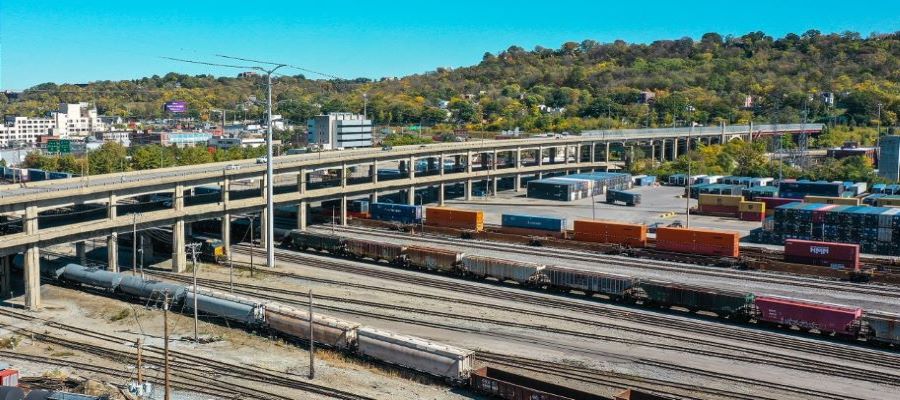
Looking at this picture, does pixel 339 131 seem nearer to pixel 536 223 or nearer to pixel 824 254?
pixel 536 223

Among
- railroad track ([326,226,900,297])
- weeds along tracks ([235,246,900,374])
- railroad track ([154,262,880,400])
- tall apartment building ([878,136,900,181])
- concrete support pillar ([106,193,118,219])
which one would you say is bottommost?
railroad track ([154,262,880,400])

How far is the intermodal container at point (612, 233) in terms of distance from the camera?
2704 inches

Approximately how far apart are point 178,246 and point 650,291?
113 feet

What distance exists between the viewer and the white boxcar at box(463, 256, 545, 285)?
55125 mm

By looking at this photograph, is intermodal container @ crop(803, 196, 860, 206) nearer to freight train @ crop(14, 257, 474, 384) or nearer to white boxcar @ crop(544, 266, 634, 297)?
white boxcar @ crop(544, 266, 634, 297)

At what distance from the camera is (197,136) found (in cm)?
18525

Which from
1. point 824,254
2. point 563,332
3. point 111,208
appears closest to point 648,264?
point 824,254

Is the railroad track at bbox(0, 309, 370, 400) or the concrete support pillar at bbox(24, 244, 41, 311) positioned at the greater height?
the concrete support pillar at bbox(24, 244, 41, 311)

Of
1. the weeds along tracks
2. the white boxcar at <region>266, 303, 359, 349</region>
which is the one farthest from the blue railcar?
the white boxcar at <region>266, 303, 359, 349</region>

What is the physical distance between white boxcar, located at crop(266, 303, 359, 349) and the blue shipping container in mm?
34648

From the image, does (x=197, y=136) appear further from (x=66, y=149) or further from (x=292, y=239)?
(x=292, y=239)

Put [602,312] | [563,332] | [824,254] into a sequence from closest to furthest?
[563,332] < [602,312] < [824,254]

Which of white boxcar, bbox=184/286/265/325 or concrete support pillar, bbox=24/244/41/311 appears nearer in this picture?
white boxcar, bbox=184/286/265/325

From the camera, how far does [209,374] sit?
3781 centimetres
